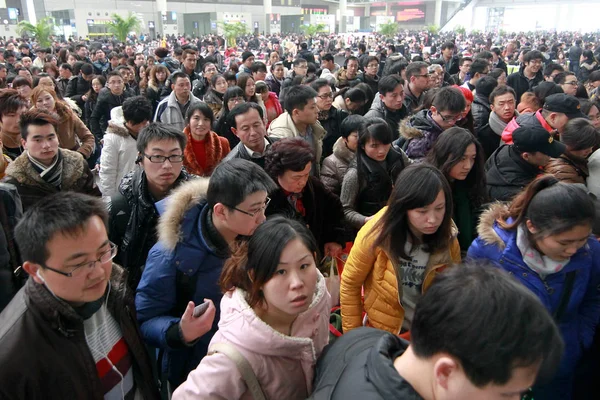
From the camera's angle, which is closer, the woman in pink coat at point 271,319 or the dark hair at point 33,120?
→ the woman in pink coat at point 271,319

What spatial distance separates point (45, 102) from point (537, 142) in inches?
172

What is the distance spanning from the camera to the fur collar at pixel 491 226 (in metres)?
2.02

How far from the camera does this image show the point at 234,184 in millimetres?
1892

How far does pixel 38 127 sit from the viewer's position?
2846 millimetres

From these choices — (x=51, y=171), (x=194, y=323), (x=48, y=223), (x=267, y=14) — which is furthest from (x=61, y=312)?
(x=267, y=14)

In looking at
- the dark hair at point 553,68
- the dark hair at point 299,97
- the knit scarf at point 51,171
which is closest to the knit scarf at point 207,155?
the dark hair at point 299,97

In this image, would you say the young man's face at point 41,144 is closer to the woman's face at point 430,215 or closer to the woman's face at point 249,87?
the woman's face at point 430,215

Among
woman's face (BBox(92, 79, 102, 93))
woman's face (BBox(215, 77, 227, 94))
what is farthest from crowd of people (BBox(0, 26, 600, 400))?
woman's face (BBox(92, 79, 102, 93))

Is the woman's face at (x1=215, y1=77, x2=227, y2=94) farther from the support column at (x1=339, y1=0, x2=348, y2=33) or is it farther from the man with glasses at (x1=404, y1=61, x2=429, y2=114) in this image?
the support column at (x1=339, y1=0, x2=348, y2=33)

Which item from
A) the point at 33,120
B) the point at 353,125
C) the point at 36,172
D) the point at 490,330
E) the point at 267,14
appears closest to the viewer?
the point at 490,330

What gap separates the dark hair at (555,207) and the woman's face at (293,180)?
1.18 metres

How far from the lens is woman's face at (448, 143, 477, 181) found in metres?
2.63

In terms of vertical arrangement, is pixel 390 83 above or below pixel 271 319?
above

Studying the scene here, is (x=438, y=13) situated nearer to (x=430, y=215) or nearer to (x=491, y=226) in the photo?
(x=491, y=226)
